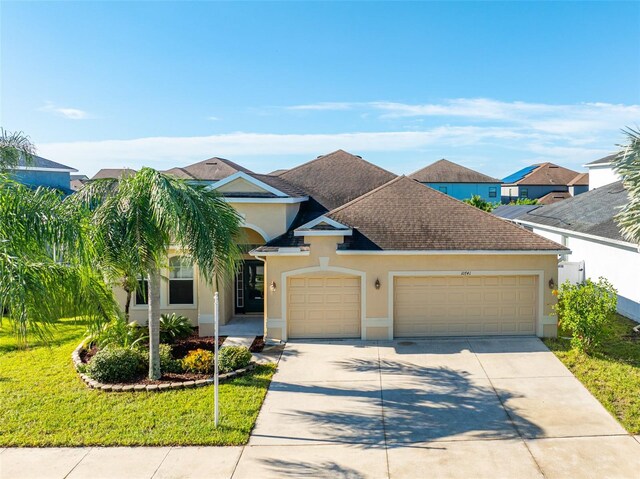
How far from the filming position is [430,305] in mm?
15500

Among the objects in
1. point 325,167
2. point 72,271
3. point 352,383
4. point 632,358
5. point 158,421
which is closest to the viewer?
point 72,271

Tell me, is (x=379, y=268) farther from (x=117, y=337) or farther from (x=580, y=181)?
(x=580, y=181)

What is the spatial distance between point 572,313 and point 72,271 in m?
11.8

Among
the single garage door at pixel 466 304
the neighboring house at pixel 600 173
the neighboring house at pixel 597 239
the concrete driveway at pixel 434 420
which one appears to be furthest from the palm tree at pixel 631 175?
the neighboring house at pixel 600 173

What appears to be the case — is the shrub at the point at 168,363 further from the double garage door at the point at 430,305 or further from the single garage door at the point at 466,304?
the single garage door at the point at 466,304

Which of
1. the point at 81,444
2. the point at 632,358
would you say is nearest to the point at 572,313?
the point at 632,358

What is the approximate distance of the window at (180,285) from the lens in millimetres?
17203

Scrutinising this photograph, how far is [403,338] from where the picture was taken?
609 inches

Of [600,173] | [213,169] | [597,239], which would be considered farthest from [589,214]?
[213,169]

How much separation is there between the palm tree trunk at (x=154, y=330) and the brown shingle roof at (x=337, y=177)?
906 centimetres

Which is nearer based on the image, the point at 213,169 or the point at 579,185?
the point at 213,169

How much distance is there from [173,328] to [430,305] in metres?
7.75

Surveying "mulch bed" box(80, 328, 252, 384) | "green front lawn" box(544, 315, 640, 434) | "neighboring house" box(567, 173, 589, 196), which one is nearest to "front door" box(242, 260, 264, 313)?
"mulch bed" box(80, 328, 252, 384)

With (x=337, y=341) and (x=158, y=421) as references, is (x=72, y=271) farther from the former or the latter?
(x=337, y=341)
